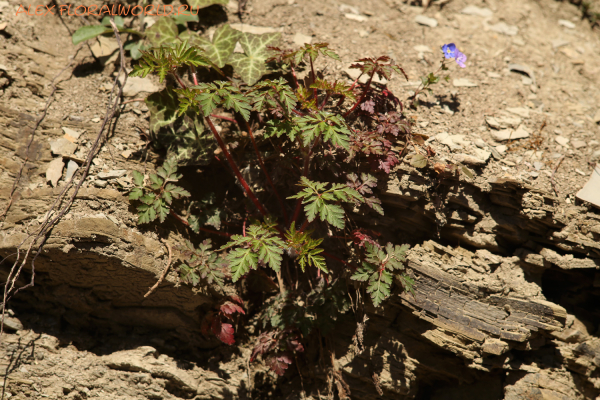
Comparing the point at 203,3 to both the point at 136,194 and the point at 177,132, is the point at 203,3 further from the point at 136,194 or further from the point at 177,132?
the point at 136,194

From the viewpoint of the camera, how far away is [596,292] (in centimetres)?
349

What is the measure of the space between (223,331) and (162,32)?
2.85 m

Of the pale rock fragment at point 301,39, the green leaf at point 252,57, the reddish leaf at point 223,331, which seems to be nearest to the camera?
the reddish leaf at point 223,331

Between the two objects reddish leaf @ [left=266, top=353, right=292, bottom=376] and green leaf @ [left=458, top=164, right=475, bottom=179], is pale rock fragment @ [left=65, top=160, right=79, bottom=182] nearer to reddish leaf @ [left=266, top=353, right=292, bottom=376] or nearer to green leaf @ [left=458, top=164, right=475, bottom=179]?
reddish leaf @ [left=266, top=353, right=292, bottom=376]

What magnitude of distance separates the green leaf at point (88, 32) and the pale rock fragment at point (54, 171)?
4.19 feet

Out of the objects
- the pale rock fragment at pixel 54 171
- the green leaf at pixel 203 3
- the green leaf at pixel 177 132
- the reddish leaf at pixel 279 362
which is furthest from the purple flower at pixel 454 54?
the pale rock fragment at pixel 54 171

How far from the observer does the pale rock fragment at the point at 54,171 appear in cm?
317

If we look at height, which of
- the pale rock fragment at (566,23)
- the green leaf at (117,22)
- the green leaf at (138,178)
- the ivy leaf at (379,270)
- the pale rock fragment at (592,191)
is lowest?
the ivy leaf at (379,270)

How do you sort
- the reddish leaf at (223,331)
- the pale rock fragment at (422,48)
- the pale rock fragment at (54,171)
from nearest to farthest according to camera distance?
the pale rock fragment at (54,171) → the reddish leaf at (223,331) → the pale rock fragment at (422,48)

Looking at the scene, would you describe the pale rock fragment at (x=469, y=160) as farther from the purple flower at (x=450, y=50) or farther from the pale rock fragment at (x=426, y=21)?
the pale rock fragment at (x=426, y=21)

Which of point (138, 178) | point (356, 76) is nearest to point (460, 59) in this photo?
point (356, 76)

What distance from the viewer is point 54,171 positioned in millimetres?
3211

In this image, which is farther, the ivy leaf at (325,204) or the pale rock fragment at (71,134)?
the pale rock fragment at (71,134)

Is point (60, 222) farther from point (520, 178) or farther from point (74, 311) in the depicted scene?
point (520, 178)
